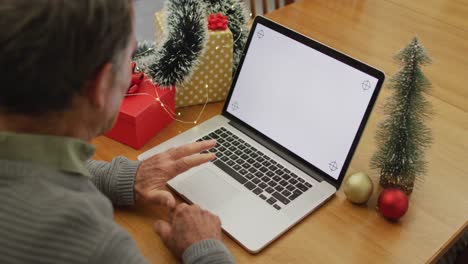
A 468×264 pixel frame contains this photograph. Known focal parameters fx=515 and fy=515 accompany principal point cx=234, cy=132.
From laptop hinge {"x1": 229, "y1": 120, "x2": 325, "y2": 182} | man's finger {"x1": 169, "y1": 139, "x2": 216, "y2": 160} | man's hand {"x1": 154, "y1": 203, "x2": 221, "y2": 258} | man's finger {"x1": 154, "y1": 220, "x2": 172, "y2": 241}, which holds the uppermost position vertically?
man's finger {"x1": 169, "y1": 139, "x2": 216, "y2": 160}

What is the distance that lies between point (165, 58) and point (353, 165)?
1.57ft

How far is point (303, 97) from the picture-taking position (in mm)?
1089

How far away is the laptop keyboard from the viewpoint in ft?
3.32

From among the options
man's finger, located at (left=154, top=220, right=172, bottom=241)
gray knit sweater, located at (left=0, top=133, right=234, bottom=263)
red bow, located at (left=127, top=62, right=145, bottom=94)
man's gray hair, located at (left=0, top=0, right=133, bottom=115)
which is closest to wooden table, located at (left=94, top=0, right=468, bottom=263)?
man's finger, located at (left=154, top=220, right=172, bottom=241)

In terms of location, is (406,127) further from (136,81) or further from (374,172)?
(136,81)

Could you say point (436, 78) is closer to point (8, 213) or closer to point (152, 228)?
point (152, 228)

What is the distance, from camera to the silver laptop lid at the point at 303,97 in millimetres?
1009

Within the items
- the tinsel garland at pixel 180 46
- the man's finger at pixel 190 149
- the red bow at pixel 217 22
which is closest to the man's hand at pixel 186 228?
the man's finger at pixel 190 149

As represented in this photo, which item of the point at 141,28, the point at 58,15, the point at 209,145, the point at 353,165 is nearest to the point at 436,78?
the point at 353,165

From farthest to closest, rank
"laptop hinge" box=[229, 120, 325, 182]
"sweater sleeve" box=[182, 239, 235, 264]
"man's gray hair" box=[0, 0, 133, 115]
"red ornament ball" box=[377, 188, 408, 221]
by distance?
"laptop hinge" box=[229, 120, 325, 182], "red ornament ball" box=[377, 188, 408, 221], "sweater sleeve" box=[182, 239, 235, 264], "man's gray hair" box=[0, 0, 133, 115]

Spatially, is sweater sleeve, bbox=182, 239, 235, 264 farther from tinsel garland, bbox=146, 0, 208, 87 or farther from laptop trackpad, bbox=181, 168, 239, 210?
tinsel garland, bbox=146, 0, 208, 87

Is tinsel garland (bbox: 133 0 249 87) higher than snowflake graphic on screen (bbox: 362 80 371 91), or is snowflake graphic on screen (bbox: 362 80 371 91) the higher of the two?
snowflake graphic on screen (bbox: 362 80 371 91)

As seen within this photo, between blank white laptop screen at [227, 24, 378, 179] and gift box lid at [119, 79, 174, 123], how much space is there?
17cm

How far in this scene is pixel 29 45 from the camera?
567mm
